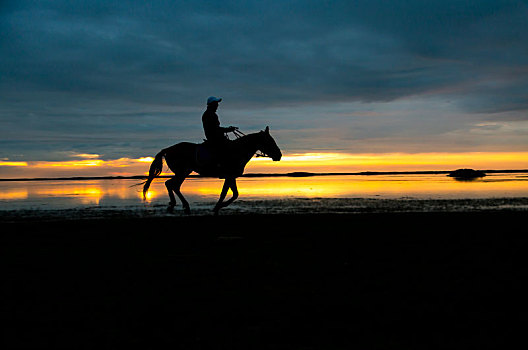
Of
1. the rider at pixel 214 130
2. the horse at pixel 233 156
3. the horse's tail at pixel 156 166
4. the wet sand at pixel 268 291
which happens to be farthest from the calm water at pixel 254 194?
the wet sand at pixel 268 291

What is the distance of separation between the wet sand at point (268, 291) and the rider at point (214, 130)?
6788 millimetres

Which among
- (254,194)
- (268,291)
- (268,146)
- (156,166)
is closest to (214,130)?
(268,146)

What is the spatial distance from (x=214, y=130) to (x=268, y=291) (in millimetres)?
11797

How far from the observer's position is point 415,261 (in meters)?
7.46

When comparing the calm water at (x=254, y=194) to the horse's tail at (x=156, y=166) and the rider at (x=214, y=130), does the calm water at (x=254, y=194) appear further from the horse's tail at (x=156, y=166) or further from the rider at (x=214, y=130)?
the rider at (x=214, y=130)

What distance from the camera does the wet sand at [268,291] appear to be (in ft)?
13.5

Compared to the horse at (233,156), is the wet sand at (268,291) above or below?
below

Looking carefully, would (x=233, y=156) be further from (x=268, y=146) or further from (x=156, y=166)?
(x=156, y=166)

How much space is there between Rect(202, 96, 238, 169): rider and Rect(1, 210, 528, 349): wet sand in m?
6.79

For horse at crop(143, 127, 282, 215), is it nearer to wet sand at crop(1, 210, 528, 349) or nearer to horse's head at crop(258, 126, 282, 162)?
horse's head at crop(258, 126, 282, 162)

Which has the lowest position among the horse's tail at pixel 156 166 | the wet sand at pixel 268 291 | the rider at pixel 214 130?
the wet sand at pixel 268 291

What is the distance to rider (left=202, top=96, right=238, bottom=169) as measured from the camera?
16703mm

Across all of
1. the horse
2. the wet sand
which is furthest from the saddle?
the wet sand

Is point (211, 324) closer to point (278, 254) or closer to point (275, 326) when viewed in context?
point (275, 326)
